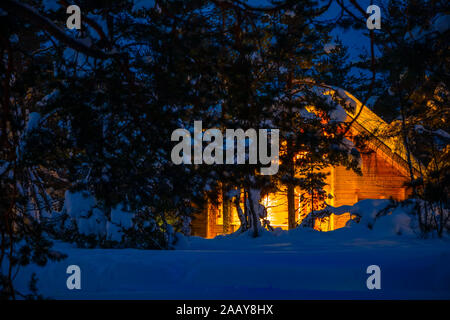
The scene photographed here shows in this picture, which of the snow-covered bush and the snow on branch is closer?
the snow on branch

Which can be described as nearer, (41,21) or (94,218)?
(41,21)

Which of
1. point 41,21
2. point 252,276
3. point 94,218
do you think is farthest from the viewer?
point 94,218

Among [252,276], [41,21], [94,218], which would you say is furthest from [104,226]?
[41,21]

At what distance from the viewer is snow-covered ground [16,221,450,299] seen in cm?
452

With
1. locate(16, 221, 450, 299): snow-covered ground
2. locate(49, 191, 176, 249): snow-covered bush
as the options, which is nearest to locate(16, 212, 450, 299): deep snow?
locate(16, 221, 450, 299): snow-covered ground

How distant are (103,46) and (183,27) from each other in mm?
978

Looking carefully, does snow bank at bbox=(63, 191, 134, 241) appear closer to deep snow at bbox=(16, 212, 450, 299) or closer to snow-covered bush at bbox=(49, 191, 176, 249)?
snow-covered bush at bbox=(49, 191, 176, 249)

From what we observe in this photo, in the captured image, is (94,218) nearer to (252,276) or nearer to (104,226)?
(104,226)

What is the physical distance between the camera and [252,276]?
488 centimetres

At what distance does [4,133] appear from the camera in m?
3.58

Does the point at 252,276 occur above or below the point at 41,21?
below

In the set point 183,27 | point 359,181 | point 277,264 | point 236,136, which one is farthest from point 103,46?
point 359,181

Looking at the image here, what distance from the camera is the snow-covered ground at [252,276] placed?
4.52m
